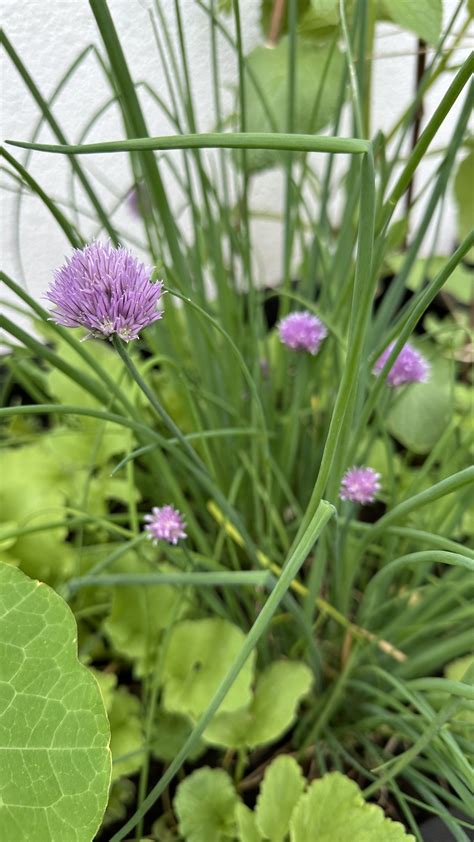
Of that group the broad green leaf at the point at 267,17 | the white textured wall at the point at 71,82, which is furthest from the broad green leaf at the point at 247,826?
the broad green leaf at the point at 267,17

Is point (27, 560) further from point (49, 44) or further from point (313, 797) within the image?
point (49, 44)

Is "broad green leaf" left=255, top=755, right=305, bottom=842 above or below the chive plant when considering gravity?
below

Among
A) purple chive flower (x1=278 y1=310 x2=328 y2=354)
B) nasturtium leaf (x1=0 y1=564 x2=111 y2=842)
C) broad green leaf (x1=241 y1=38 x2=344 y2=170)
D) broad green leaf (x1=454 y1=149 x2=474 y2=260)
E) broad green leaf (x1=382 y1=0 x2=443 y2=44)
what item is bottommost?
nasturtium leaf (x1=0 y1=564 x2=111 y2=842)

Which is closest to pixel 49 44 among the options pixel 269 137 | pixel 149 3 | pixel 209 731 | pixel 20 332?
pixel 149 3

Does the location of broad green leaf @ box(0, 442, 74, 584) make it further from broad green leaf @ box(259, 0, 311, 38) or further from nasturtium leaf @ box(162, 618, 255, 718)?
broad green leaf @ box(259, 0, 311, 38)

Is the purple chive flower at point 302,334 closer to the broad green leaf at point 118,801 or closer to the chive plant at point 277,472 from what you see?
the chive plant at point 277,472

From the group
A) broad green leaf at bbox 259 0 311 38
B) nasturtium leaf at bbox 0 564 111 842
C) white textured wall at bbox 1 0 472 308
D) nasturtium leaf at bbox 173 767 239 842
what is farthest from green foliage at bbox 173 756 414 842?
broad green leaf at bbox 259 0 311 38
